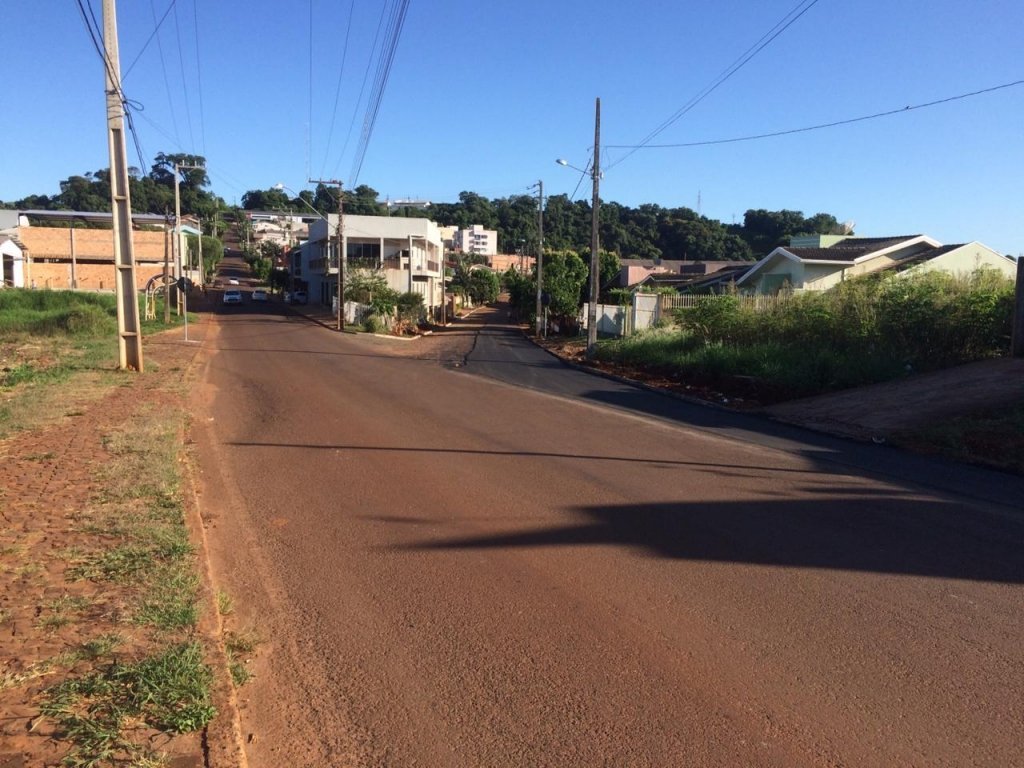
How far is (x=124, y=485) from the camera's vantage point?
8016 millimetres

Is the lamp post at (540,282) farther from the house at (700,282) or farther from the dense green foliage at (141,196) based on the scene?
the dense green foliage at (141,196)

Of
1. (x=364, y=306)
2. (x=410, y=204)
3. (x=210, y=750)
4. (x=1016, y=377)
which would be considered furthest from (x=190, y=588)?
(x=410, y=204)

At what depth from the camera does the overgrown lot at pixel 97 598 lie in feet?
11.9

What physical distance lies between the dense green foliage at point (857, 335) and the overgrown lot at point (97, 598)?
43.4ft

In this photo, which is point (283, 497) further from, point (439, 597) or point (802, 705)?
point (802, 705)

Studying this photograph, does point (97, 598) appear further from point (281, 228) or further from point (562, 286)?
point (281, 228)

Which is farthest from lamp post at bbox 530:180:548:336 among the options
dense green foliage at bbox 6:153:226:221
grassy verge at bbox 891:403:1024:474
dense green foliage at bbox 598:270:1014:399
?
dense green foliage at bbox 6:153:226:221

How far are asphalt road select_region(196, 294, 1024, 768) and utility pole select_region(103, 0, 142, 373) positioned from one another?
346 inches

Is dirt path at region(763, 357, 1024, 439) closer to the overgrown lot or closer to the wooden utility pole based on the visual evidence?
the wooden utility pole

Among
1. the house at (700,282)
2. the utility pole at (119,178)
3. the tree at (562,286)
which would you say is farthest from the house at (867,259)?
the utility pole at (119,178)

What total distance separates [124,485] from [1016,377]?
1464 centimetres

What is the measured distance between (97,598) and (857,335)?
735 inches

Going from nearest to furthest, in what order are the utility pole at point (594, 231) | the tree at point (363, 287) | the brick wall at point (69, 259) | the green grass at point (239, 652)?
the green grass at point (239, 652), the utility pole at point (594, 231), the tree at point (363, 287), the brick wall at point (69, 259)

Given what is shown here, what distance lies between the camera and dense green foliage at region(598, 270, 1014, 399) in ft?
59.2
